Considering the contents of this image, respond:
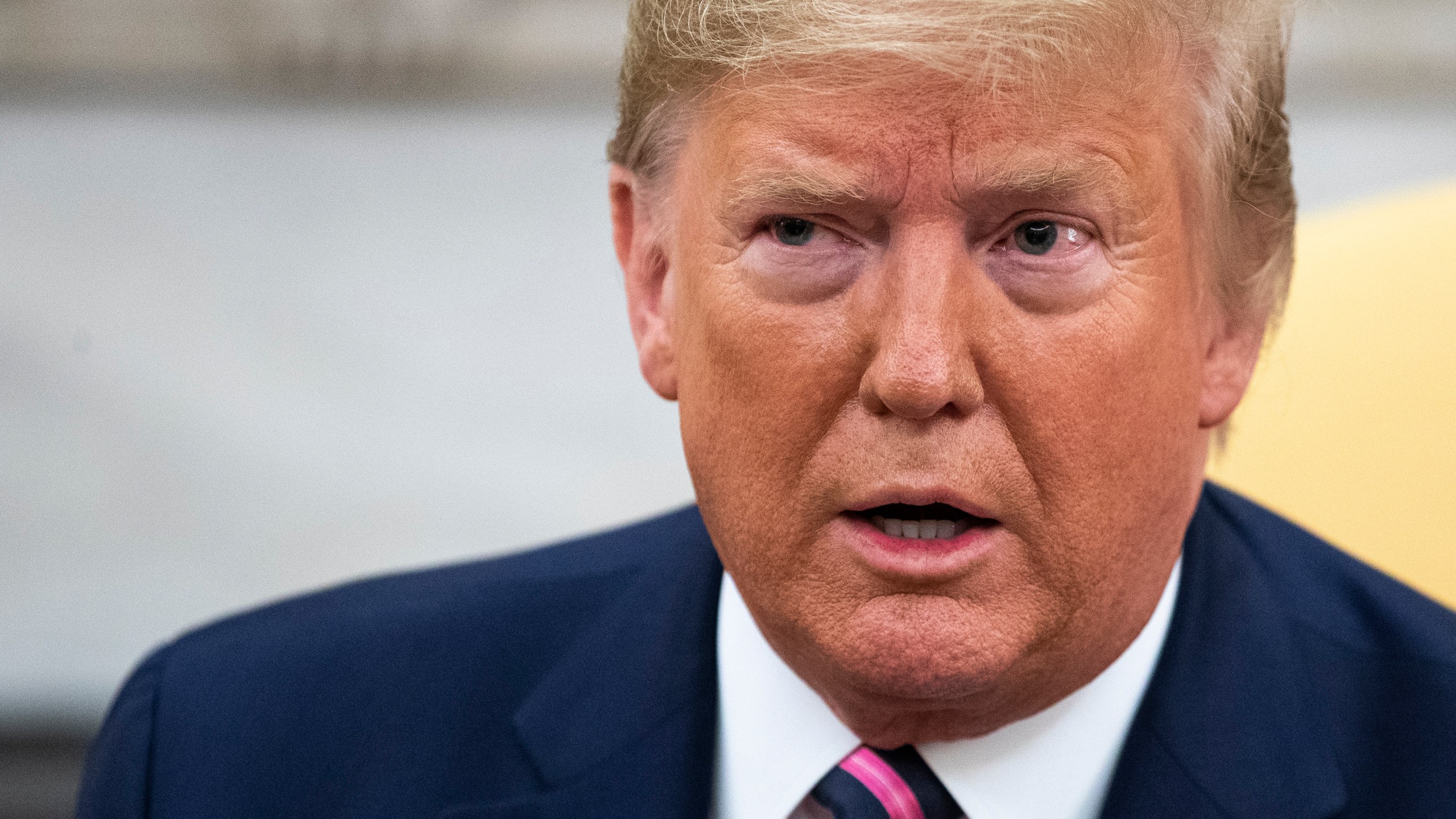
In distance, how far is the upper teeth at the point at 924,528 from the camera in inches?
51.1

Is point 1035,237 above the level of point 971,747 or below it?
above

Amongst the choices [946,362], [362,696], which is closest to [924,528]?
[946,362]

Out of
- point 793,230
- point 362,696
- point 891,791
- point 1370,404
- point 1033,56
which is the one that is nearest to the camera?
point 1033,56

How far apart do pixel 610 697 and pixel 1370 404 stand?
1.10m

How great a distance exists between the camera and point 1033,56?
1.23 metres

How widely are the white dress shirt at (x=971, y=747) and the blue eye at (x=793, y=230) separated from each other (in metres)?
0.48

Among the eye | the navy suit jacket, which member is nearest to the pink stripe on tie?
the navy suit jacket

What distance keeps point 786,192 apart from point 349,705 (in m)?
0.84

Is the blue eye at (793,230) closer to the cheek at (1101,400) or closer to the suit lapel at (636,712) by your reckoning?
the cheek at (1101,400)

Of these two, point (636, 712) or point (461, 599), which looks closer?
point (636, 712)

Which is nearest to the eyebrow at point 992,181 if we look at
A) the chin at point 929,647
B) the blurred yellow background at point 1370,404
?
the chin at point 929,647

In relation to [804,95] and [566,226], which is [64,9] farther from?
[804,95]

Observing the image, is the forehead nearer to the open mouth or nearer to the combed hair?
the combed hair

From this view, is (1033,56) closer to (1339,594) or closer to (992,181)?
(992,181)
